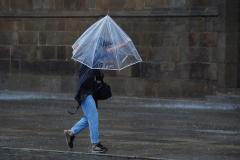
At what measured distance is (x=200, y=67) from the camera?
18.6m

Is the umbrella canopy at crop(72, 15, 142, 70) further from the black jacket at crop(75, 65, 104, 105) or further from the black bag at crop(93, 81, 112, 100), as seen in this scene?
the black bag at crop(93, 81, 112, 100)

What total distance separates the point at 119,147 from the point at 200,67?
7.60m

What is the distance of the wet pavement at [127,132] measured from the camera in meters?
10.9

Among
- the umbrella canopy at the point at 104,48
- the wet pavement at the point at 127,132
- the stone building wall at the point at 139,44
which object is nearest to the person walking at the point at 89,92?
the umbrella canopy at the point at 104,48

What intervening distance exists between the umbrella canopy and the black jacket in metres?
0.18

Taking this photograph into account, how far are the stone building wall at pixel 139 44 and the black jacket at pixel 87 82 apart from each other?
831 cm

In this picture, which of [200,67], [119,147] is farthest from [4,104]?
[119,147]

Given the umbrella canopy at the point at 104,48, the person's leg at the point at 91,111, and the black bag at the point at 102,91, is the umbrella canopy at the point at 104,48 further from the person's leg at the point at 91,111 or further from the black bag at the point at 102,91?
the person's leg at the point at 91,111

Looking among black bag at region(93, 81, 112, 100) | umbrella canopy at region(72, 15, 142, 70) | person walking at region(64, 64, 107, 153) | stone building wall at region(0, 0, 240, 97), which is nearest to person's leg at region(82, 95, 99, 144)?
person walking at region(64, 64, 107, 153)

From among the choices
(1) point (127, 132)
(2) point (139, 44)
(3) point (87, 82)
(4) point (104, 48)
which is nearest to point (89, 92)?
(3) point (87, 82)

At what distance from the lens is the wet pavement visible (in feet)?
35.7

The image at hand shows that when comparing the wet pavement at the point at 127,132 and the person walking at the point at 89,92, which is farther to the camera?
the wet pavement at the point at 127,132

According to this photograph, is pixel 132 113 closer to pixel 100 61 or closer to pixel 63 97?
pixel 63 97

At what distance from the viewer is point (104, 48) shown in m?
10.4
